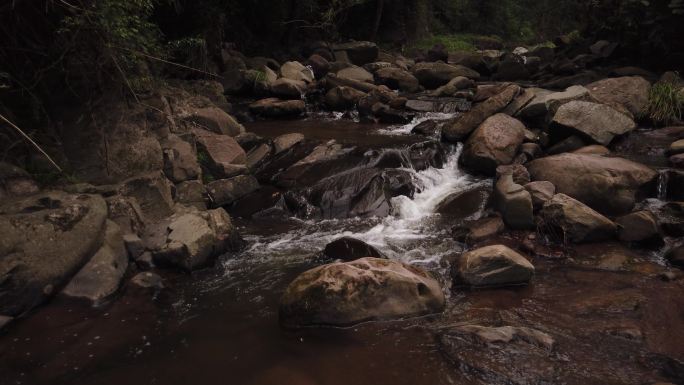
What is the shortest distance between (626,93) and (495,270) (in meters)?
7.05

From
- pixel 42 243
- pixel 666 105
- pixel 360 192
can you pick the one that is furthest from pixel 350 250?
pixel 666 105

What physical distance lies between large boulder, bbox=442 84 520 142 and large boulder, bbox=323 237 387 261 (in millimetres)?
4512

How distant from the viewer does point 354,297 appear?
4.55m

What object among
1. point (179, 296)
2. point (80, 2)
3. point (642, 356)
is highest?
point (80, 2)

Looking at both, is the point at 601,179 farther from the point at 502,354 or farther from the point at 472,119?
the point at 502,354

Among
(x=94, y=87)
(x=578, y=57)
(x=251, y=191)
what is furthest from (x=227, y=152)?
(x=578, y=57)

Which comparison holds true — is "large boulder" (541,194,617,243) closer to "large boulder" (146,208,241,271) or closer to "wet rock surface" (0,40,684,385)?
"wet rock surface" (0,40,684,385)

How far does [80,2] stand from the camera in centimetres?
532

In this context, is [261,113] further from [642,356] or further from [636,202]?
[642,356]

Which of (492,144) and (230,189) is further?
(492,144)

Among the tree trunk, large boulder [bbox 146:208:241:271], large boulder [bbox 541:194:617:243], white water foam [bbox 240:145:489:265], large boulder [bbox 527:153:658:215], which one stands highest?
the tree trunk

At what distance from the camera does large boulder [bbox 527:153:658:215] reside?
22.5ft

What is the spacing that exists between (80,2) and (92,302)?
129 inches

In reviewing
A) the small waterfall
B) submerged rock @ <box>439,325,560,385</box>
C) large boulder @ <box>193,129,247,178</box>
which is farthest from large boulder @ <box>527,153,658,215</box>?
large boulder @ <box>193,129,247,178</box>
